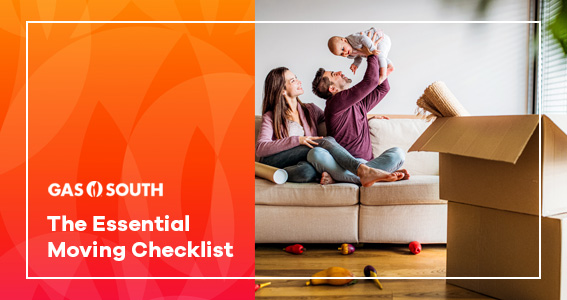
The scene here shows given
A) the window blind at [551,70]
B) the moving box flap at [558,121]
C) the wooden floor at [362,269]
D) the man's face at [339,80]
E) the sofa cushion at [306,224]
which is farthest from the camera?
the window blind at [551,70]

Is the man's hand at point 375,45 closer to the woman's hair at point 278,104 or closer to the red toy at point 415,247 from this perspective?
the woman's hair at point 278,104

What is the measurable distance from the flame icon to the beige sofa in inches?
28.2

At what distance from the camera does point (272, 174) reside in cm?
225

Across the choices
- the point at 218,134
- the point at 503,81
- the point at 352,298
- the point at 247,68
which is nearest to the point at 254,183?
the point at 218,134

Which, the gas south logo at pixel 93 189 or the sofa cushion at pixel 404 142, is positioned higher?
the sofa cushion at pixel 404 142

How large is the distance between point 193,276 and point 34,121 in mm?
871

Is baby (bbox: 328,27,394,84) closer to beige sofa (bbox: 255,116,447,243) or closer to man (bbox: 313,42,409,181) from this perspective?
man (bbox: 313,42,409,181)

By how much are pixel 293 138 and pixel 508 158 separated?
4.21 feet

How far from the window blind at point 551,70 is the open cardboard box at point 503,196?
6.13 feet

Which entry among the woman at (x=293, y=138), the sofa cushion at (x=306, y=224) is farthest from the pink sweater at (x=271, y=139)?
the sofa cushion at (x=306, y=224)

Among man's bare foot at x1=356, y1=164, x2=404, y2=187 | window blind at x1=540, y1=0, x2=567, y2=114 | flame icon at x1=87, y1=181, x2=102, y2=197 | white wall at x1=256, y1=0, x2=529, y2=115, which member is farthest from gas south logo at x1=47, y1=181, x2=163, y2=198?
window blind at x1=540, y1=0, x2=567, y2=114

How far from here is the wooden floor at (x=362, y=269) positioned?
61.5 inches

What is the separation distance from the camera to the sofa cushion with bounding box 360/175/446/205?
2.17m

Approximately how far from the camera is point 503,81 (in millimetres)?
3301
